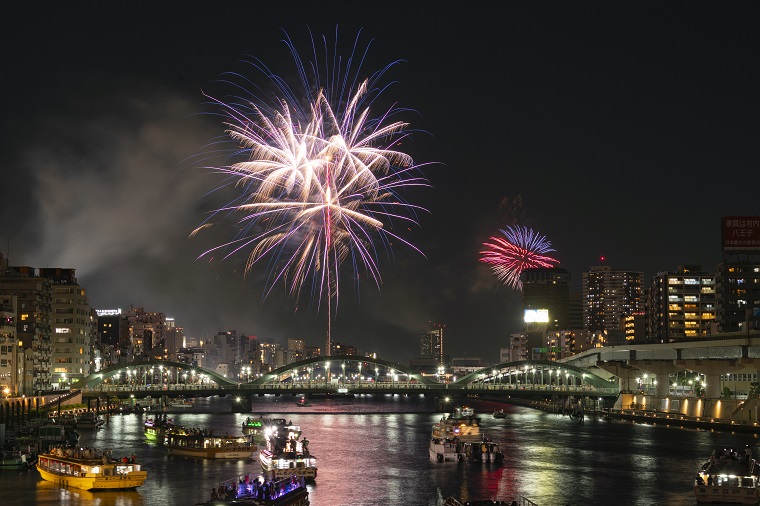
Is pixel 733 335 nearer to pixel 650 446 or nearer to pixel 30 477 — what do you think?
pixel 650 446

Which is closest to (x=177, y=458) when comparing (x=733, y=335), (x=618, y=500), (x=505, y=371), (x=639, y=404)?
(x=618, y=500)

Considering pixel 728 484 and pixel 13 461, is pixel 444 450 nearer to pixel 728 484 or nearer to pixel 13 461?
pixel 728 484

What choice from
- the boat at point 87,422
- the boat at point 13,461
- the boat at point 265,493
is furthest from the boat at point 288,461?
the boat at point 87,422

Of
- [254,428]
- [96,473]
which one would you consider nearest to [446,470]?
[96,473]

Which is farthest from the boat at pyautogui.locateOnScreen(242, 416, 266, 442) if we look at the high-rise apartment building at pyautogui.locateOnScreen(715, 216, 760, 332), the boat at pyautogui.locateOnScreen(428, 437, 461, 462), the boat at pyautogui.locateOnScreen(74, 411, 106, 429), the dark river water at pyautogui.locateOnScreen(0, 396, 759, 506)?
the high-rise apartment building at pyautogui.locateOnScreen(715, 216, 760, 332)

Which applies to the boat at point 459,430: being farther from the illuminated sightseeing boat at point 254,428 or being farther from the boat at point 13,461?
the boat at point 13,461

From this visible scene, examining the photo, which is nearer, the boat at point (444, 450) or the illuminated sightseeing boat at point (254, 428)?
the boat at point (444, 450)
